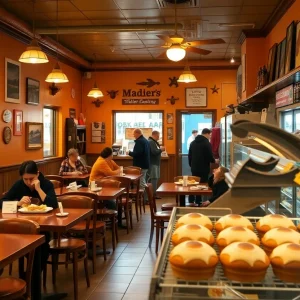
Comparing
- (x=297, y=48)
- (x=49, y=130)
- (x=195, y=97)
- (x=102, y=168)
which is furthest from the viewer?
Answer: (x=195, y=97)

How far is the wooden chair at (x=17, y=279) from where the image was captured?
10.7 ft

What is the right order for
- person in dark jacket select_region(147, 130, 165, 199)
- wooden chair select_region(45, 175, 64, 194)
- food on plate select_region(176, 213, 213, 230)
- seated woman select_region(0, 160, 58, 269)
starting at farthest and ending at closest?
person in dark jacket select_region(147, 130, 165, 199), wooden chair select_region(45, 175, 64, 194), seated woman select_region(0, 160, 58, 269), food on plate select_region(176, 213, 213, 230)

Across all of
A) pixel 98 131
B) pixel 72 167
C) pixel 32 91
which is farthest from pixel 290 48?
pixel 98 131

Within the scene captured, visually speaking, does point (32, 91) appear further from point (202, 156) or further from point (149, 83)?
point (149, 83)

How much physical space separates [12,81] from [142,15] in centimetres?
257

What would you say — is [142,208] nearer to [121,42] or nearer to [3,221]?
[121,42]

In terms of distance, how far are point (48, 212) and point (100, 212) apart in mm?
1937

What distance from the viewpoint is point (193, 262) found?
134 cm

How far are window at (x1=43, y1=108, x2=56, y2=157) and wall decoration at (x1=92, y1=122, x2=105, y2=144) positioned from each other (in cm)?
197

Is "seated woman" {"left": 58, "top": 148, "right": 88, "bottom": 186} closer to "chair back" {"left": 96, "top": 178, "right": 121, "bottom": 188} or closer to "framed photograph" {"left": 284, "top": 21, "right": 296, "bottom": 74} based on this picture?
"chair back" {"left": 96, "top": 178, "right": 121, "bottom": 188}

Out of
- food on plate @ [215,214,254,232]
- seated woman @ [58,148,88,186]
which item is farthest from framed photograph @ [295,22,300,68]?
food on plate @ [215,214,254,232]

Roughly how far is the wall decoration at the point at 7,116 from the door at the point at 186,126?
17.8 feet

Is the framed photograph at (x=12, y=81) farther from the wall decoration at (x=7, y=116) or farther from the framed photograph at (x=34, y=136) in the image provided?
the framed photograph at (x=34, y=136)

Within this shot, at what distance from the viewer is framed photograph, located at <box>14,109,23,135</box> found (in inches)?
308
